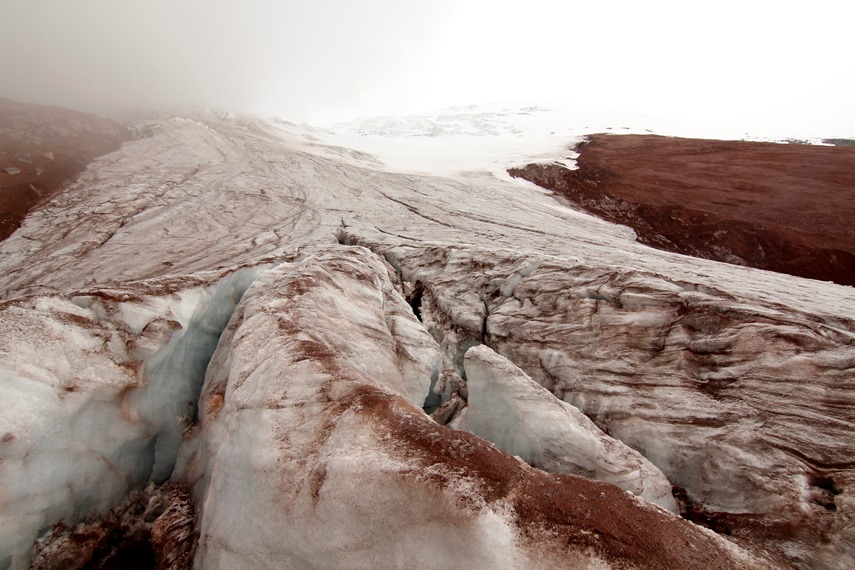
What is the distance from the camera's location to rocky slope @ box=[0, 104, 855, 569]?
4.59 meters

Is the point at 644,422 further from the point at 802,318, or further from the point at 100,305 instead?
the point at 100,305

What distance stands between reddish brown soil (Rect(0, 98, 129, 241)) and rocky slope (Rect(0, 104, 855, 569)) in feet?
33.8

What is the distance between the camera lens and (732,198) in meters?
32.7

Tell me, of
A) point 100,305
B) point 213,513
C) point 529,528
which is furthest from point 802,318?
point 100,305

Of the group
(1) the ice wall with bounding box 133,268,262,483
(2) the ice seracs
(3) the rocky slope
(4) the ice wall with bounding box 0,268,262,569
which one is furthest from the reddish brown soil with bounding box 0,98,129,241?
(2) the ice seracs

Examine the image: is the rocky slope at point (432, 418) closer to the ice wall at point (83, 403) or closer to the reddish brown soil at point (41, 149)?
the ice wall at point (83, 403)

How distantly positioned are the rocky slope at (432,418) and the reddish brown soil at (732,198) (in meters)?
14.6

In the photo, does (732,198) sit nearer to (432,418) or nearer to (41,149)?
(432,418)

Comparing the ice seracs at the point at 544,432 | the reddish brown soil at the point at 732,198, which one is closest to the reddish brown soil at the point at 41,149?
the ice seracs at the point at 544,432

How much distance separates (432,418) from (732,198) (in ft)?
120

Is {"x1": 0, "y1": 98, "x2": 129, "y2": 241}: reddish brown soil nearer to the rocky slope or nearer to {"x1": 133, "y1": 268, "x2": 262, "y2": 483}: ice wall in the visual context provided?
the rocky slope

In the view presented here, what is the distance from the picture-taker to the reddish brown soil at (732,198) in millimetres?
25031

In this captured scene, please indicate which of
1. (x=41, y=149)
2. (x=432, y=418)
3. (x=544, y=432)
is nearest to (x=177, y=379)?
(x=432, y=418)

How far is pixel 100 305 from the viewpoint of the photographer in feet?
26.2
